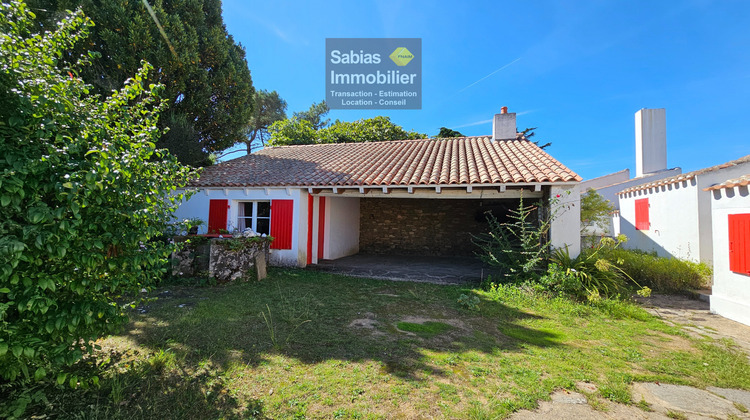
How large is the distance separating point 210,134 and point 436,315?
462 inches

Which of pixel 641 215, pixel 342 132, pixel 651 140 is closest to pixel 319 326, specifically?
pixel 641 215

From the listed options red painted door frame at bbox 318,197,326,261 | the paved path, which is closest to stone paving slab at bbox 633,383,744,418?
the paved path

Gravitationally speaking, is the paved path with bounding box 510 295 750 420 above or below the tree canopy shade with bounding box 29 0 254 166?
below

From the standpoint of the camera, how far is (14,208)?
191 centimetres

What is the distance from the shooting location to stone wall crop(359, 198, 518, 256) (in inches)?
484

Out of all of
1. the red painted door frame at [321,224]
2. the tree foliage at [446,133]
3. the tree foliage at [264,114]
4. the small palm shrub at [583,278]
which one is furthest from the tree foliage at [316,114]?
the small palm shrub at [583,278]

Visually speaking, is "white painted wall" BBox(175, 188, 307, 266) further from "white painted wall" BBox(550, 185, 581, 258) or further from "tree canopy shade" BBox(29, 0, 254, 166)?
"white painted wall" BBox(550, 185, 581, 258)

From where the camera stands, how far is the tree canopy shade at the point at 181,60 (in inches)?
367

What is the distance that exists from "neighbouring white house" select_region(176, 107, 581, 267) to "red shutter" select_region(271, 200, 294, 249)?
0.10 feet

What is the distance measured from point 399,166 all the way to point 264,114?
684 inches

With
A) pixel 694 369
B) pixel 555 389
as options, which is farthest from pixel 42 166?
pixel 694 369

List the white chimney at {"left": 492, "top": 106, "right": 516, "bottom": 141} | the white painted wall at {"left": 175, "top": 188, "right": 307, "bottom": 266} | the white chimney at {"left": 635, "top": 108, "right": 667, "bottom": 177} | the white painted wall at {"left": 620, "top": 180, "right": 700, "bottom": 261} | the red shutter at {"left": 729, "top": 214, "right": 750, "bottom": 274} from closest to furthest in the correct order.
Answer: the red shutter at {"left": 729, "top": 214, "right": 750, "bottom": 274} < the white painted wall at {"left": 620, "top": 180, "right": 700, "bottom": 261} < the white painted wall at {"left": 175, "top": 188, "right": 307, "bottom": 266} < the white chimney at {"left": 492, "top": 106, "right": 516, "bottom": 141} < the white chimney at {"left": 635, "top": 108, "right": 667, "bottom": 177}

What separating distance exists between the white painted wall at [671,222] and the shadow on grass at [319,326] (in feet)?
21.2

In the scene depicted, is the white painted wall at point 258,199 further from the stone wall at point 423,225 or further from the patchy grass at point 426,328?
the patchy grass at point 426,328
